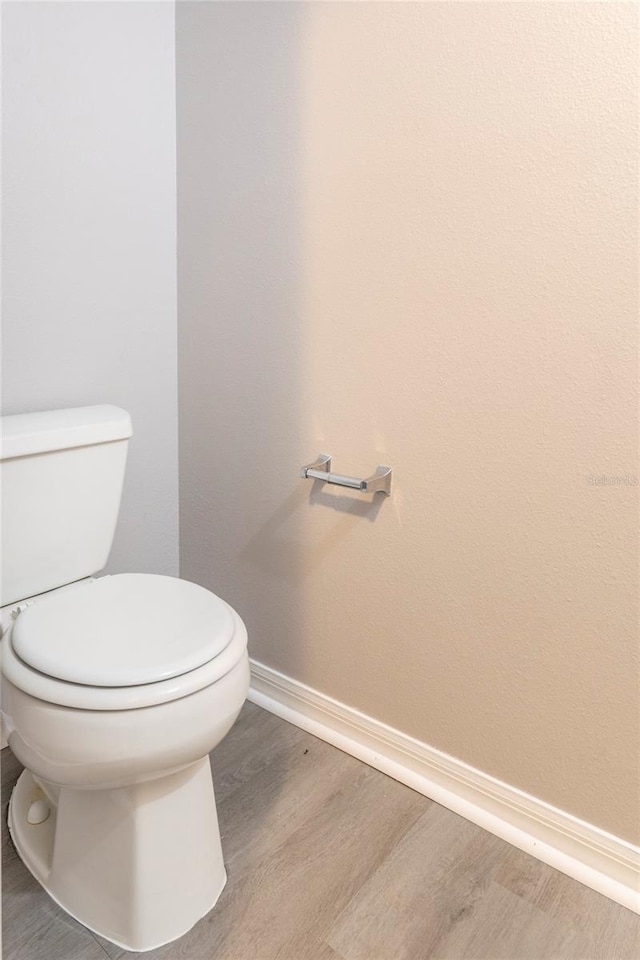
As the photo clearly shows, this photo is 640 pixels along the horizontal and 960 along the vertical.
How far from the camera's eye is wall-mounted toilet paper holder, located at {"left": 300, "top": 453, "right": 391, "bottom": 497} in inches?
57.0

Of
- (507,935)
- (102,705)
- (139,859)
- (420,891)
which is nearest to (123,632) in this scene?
(102,705)

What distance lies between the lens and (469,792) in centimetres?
146

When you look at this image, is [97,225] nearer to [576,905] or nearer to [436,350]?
[436,350]

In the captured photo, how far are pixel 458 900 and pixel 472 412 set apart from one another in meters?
0.85

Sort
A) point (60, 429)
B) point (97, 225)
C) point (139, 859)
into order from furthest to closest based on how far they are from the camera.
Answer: point (97, 225), point (60, 429), point (139, 859)

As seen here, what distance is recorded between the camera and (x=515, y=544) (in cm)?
132

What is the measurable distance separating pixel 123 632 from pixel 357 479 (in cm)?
55

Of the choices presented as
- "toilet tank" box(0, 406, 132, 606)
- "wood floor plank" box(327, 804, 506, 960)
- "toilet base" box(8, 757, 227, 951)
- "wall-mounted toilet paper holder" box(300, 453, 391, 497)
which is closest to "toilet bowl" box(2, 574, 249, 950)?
"toilet base" box(8, 757, 227, 951)

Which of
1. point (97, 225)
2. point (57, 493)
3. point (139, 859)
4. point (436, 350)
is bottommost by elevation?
point (139, 859)

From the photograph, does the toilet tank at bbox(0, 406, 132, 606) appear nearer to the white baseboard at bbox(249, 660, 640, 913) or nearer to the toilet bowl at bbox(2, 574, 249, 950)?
the toilet bowl at bbox(2, 574, 249, 950)

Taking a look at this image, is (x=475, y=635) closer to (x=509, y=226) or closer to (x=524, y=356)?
(x=524, y=356)

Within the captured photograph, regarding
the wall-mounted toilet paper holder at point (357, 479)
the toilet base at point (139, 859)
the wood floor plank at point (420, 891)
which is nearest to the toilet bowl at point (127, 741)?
the toilet base at point (139, 859)

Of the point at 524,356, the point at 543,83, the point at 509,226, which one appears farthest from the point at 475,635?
the point at 543,83

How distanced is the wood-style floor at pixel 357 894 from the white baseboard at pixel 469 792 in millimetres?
24
